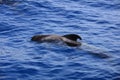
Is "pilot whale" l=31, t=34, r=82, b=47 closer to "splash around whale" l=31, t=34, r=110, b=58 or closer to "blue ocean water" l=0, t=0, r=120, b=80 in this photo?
"splash around whale" l=31, t=34, r=110, b=58

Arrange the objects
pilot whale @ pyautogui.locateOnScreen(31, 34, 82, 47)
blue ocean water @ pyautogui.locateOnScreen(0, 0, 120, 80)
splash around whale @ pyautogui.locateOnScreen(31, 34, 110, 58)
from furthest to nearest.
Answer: pilot whale @ pyautogui.locateOnScreen(31, 34, 82, 47), splash around whale @ pyautogui.locateOnScreen(31, 34, 110, 58), blue ocean water @ pyautogui.locateOnScreen(0, 0, 120, 80)

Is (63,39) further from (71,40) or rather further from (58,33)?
(58,33)

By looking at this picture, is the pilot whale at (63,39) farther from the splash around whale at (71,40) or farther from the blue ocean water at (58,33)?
the blue ocean water at (58,33)

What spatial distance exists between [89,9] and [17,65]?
8395 millimetres

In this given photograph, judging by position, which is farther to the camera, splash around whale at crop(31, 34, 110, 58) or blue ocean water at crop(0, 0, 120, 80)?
splash around whale at crop(31, 34, 110, 58)

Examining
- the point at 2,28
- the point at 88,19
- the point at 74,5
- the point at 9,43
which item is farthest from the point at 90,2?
the point at 9,43

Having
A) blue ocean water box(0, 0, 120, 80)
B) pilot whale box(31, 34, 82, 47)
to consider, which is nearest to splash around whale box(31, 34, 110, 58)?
pilot whale box(31, 34, 82, 47)

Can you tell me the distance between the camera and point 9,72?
12312 millimetres

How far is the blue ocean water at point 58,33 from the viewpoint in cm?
1232

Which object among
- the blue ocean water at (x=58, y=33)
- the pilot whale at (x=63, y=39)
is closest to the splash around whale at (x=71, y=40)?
the pilot whale at (x=63, y=39)

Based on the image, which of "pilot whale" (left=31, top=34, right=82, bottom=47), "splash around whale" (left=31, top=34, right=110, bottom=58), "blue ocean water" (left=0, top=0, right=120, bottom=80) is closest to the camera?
"blue ocean water" (left=0, top=0, right=120, bottom=80)

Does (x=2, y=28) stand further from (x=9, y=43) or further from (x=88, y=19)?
(x=88, y=19)

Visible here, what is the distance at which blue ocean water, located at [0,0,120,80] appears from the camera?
485 inches

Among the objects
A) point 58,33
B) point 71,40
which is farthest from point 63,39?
point 58,33
